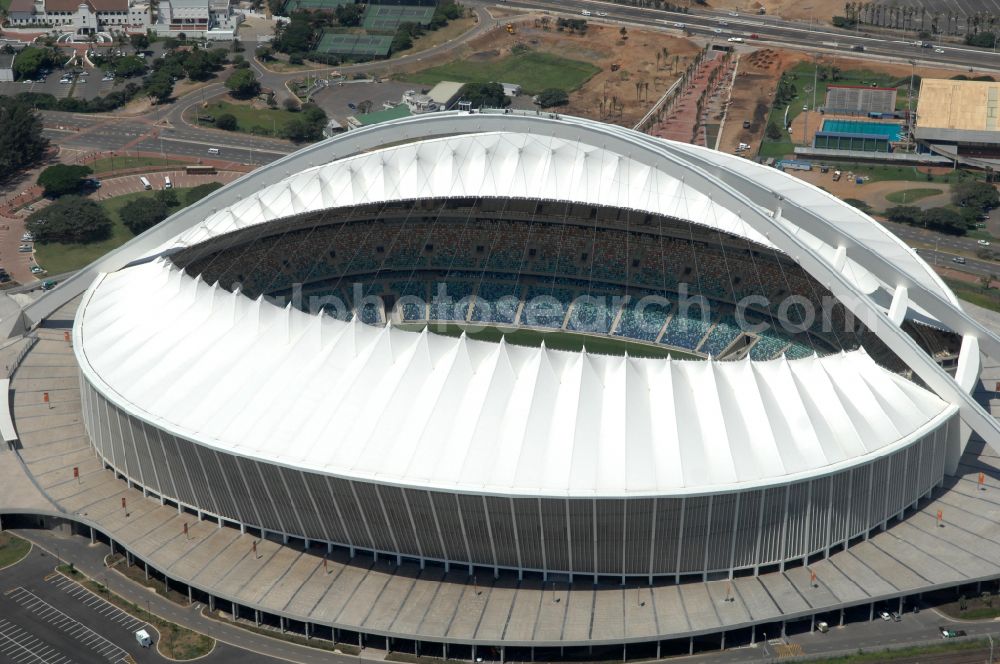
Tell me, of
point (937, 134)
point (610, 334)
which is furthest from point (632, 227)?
point (937, 134)

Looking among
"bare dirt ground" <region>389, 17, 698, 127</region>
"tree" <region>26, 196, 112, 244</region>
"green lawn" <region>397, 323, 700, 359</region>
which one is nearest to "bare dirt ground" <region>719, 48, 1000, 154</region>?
"bare dirt ground" <region>389, 17, 698, 127</region>

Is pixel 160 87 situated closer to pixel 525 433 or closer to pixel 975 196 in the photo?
pixel 975 196

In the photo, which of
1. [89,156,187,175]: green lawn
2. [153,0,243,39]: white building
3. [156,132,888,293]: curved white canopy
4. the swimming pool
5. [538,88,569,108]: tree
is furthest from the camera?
[153,0,243,39]: white building

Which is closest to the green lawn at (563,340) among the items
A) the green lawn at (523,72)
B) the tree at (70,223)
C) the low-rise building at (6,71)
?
the tree at (70,223)

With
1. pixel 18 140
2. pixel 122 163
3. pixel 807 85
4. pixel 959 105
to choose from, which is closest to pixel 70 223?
pixel 122 163

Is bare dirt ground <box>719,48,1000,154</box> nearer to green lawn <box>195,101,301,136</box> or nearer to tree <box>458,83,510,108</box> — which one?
tree <box>458,83,510,108</box>

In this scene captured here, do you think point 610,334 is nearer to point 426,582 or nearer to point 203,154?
point 426,582
